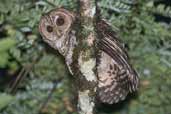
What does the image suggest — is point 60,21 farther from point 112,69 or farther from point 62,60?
point 62,60

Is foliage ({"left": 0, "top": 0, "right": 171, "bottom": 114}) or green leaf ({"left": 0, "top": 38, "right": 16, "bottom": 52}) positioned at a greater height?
green leaf ({"left": 0, "top": 38, "right": 16, "bottom": 52})

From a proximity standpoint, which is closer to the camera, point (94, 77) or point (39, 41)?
point (94, 77)

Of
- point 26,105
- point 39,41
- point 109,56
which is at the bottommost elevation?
point 26,105

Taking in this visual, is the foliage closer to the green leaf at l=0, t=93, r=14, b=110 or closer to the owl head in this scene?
the owl head

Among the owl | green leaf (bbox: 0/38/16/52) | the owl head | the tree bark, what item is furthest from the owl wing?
green leaf (bbox: 0/38/16/52)

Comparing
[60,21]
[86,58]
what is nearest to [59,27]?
[60,21]

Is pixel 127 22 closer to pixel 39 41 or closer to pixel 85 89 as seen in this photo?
pixel 39 41

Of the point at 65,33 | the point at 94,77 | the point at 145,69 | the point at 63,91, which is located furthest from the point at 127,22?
the point at 94,77
